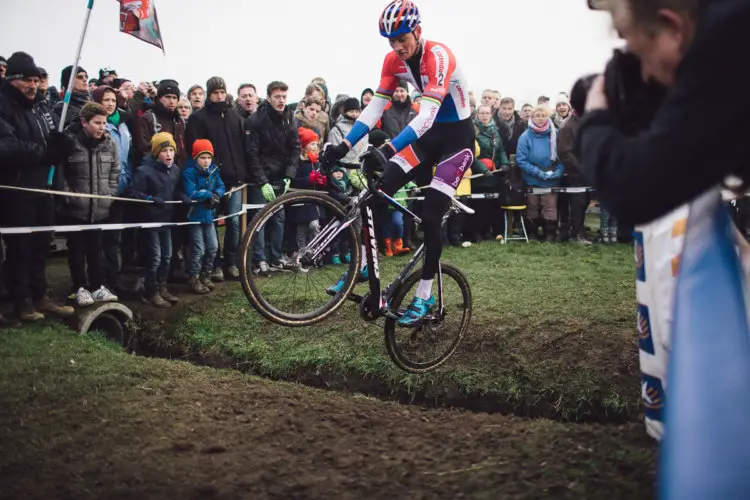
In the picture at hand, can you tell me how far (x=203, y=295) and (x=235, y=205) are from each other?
4.98 feet

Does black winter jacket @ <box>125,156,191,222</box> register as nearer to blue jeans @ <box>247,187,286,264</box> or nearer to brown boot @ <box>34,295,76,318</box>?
brown boot @ <box>34,295,76,318</box>

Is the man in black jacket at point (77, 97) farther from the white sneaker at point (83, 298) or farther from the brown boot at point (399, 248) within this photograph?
the brown boot at point (399, 248)

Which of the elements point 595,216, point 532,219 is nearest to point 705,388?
point 532,219

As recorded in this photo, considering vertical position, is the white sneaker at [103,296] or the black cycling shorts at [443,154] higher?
the black cycling shorts at [443,154]

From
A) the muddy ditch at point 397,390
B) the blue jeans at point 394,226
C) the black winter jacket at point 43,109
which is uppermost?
the black winter jacket at point 43,109

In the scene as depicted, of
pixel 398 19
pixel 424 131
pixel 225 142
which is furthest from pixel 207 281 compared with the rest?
pixel 398 19

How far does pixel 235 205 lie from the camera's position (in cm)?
1046

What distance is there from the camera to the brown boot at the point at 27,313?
791 cm

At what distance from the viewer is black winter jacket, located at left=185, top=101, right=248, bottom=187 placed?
1048 centimetres

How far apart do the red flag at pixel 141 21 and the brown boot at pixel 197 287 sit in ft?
10.7

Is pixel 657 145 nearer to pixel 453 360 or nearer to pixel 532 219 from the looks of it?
pixel 453 360

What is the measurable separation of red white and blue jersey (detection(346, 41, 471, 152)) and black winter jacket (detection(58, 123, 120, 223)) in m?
4.00

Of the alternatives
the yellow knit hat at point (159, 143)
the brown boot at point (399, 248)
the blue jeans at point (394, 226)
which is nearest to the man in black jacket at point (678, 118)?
the yellow knit hat at point (159, 143)

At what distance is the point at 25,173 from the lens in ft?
25.9
